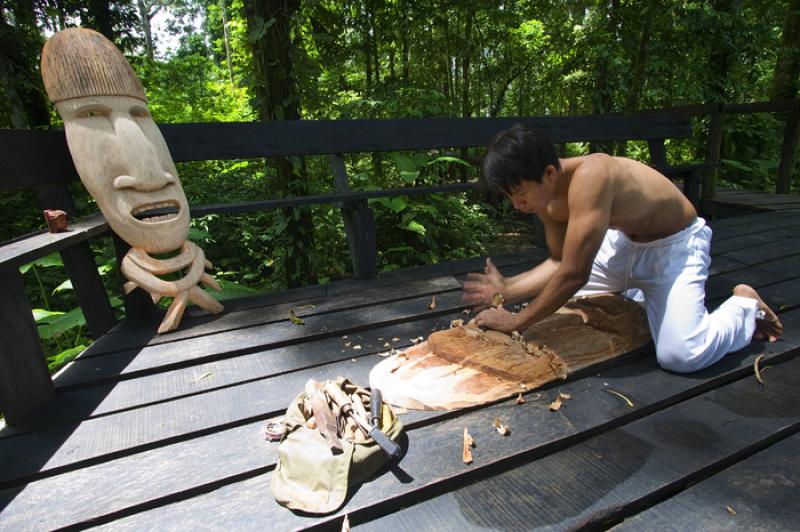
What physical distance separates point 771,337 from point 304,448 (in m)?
1.97

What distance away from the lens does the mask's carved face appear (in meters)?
2.10

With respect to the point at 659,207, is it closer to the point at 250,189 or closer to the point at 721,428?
the point at 721,428

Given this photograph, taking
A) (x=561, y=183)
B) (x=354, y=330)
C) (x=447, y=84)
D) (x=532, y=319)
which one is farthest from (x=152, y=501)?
(x=447, y=84)

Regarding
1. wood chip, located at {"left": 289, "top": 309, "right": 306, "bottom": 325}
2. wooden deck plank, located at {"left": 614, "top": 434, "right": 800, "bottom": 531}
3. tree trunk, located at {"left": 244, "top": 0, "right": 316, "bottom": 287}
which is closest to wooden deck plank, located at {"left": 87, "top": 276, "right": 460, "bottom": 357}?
wood chip, located at {"left": 289, "top": 309, "right": 306, "bottom": 325}

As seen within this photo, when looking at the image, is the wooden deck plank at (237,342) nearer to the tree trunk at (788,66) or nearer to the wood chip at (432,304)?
the wood chip at (432,304)

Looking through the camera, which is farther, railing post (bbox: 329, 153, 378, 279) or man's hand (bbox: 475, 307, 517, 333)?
railing post (bbox: 329, 153, 378, 279)

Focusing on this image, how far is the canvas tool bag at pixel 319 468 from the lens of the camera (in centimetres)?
114

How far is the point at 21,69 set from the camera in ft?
18.1

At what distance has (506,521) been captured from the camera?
108cm

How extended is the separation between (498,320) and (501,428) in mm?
591

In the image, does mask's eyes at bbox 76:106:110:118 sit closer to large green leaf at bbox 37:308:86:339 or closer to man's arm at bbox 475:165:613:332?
large green leaf at bbox 37:308:86:339

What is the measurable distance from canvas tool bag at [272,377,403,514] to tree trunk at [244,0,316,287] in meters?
2.75

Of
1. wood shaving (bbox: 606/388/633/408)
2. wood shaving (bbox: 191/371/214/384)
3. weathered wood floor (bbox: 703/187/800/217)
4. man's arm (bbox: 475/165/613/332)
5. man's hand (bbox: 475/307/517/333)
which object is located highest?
man's arm (bbox: 475/165/613/332)

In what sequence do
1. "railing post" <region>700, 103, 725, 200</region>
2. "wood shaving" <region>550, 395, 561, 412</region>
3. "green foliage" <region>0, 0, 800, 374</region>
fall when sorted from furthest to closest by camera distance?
1. "railing post" <region>700, 103, 725, 200</region>
2. "green foliage" <region>0, 0, 800, 374</region>
3. "wood shaving" <region>550, 395, 561, 412</region>
